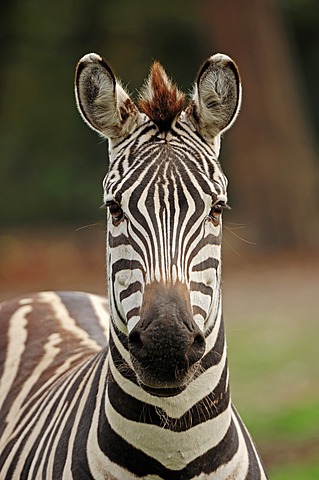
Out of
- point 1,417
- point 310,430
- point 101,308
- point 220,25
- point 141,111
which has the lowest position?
point 310,430

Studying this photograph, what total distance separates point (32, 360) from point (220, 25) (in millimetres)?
18330

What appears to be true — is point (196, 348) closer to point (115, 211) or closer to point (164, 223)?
point (164, 223)

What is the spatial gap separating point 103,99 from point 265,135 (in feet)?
63.5

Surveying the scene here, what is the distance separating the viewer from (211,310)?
165 inches

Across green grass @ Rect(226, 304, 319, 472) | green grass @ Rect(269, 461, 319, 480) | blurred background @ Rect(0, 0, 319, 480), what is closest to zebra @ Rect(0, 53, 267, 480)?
green grass @ Rect(269, 461, 319, 480)

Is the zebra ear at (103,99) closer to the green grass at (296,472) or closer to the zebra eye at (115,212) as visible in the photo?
the zebra eye at (115,212)

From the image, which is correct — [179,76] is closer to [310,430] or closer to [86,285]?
[86,285]

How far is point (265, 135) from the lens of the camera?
23531mm

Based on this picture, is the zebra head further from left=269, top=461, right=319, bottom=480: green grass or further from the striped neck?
left=269, top=461, right=319, bottom=480: green grass

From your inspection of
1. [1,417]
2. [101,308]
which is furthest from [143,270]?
[101,308]

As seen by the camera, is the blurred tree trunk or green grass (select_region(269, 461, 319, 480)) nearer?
green grass (select_region(269, 461, 319, 480))

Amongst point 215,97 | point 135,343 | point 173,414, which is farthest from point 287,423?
point 135,343

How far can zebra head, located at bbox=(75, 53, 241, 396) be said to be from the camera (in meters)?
3.79

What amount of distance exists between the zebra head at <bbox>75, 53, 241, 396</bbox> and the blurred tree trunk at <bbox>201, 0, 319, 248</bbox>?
1880 cm
